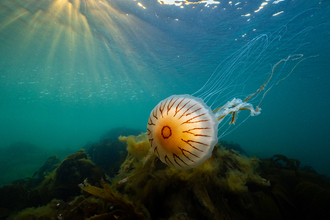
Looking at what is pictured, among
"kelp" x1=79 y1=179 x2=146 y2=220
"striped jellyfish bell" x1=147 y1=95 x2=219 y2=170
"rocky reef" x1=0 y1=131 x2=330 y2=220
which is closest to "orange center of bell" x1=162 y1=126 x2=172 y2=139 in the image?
"striped jellyfish bell" x1=147 y1=95 x2=219 y2=170

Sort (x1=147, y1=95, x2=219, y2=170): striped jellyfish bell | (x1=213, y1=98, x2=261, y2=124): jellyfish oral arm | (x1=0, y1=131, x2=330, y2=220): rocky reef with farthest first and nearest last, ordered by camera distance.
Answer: (x1=213, y1=98, x2=261, y2=124): jellyfish oral arm, (x1=0, y1=131, x2=330, y2=220): rocky reef, (x1=147, y1=95, x2=219, y2=170): striped jellyfish bell

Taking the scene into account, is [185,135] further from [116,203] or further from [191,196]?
[116,203]

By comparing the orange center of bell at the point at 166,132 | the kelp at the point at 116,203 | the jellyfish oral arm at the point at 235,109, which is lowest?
the kelp at the point at 116,203

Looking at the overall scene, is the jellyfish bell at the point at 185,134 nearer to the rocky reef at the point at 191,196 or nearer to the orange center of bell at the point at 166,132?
the orange center of bell at the point at 166,132

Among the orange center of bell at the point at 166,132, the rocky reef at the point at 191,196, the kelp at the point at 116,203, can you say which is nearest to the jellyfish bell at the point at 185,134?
the orange center of bell at the point at 166,132

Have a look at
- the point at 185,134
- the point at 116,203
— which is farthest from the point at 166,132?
the point at 116,203

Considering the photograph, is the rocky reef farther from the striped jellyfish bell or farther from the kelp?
the striped jellyfish bell

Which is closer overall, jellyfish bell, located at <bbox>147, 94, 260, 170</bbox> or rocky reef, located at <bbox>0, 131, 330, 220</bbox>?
jellyfish bell, located at <bbox>147, 94, 260, 170</bbox>

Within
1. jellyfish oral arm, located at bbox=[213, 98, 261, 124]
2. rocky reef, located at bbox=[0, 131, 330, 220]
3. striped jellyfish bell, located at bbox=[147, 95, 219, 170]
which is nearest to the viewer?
striped jellyfish bell, located at bbox=[147, 95, 219, 170]
